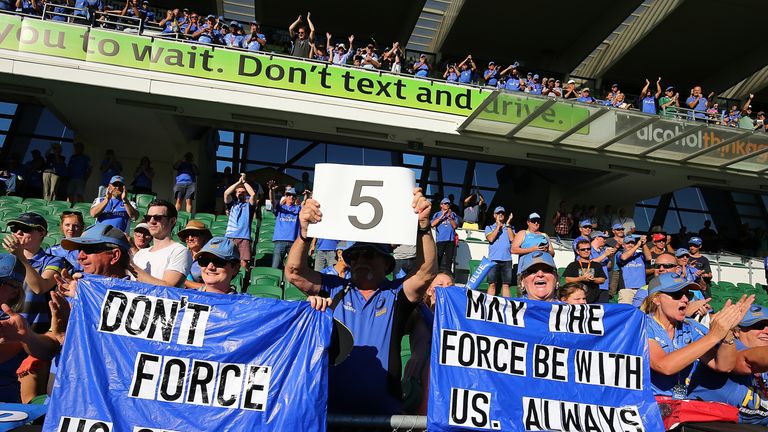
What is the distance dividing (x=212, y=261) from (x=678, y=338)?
9.92 ft

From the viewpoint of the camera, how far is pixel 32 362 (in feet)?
10.7

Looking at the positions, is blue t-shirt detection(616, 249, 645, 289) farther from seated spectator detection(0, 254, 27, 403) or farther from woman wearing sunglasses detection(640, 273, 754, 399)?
seated spectator detection(0, 254, 27, 403)

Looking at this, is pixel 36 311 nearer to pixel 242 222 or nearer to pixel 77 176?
pixel 242 222

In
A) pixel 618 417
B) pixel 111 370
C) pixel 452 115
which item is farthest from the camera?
pixel 452 115

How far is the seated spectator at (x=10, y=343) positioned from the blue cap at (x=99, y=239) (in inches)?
15.2

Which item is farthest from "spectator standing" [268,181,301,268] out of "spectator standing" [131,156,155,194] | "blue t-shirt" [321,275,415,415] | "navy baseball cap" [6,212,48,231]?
"spectator standing" [131,156,155,194]

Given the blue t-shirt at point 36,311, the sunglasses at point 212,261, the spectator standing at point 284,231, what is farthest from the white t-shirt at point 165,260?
the spectator standing at point 284,231

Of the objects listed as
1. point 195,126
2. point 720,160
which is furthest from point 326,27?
point 720,160

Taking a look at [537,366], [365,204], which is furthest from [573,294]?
[365,204]

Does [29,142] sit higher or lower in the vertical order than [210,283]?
higher

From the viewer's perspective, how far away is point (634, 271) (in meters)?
9.46

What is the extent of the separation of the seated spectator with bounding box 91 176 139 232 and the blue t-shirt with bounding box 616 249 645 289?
26.0ft

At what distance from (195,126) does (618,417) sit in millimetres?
14980

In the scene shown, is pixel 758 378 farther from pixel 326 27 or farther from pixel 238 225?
pixel 326 27
